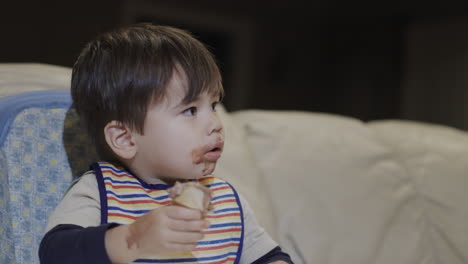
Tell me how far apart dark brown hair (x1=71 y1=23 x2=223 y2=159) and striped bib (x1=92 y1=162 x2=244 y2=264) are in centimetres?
10

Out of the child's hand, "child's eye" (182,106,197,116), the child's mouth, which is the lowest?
the child's hand

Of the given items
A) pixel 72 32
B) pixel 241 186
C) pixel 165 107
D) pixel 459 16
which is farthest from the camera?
pixel 459 16

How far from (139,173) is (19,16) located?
3.46 metres

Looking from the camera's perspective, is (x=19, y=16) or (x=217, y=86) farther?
(x=19, y=16)

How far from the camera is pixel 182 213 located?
0.68 metres

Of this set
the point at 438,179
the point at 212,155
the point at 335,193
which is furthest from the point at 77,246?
the point at 438,179

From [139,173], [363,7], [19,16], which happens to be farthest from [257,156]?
[363,7]

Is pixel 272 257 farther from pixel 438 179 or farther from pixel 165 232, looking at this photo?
pixel 438 179

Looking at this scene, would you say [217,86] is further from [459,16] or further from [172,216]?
[459,16]

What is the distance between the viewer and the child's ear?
848 millimetres

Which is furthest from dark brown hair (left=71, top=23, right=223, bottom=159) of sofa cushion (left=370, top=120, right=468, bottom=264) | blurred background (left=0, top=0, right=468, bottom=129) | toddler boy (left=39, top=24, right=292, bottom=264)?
blurred background (left=0, top=0, right=468, bottom=129)

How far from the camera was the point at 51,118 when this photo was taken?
1.01 meters

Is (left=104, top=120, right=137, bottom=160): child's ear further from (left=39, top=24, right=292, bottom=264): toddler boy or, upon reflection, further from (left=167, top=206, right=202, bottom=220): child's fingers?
(left=167, top=206, right=202, bottom=220): child's fingers

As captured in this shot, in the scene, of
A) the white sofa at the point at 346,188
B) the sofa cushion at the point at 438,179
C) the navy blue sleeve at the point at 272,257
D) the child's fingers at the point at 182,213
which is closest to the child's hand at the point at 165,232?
the child's fingers at the point at 182,213
